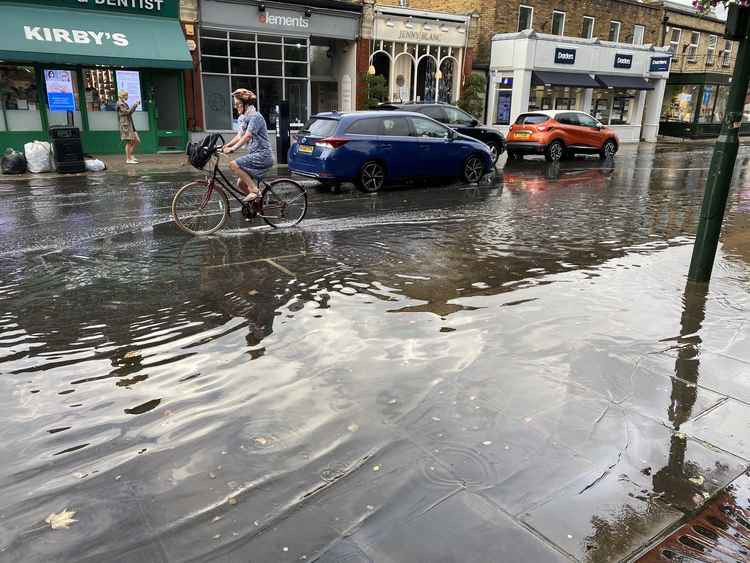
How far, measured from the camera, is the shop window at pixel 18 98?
16906mm

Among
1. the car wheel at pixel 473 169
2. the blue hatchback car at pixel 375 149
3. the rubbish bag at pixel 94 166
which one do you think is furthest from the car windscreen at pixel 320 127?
the rubbish bag at pixel 94 166

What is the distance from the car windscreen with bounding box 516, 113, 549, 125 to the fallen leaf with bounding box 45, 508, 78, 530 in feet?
64.0

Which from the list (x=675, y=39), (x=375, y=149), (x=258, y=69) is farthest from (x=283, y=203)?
(x=675, y=39)

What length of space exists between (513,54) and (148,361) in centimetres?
2667

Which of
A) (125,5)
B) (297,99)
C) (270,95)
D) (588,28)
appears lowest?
(297,99)

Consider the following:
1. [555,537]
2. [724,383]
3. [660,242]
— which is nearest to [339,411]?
[555,537]

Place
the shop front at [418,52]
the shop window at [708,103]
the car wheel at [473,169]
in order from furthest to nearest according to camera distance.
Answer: the shop window at [708,103], the shop front at [418,52], the car wheel at [473,169]

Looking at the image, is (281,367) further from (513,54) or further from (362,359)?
(513,54)

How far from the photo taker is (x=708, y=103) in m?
36.4

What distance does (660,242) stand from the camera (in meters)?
8.62

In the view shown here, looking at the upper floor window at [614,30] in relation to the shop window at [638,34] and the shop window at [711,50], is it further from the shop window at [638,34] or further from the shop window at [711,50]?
the shop window at [711,50]

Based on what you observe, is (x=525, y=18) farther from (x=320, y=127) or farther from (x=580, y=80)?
(x=320, y=127)

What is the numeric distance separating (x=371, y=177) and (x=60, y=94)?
34.2 feet

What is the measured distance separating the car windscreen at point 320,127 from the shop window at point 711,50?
35344mm
